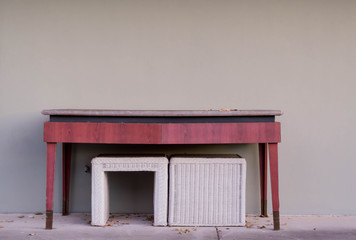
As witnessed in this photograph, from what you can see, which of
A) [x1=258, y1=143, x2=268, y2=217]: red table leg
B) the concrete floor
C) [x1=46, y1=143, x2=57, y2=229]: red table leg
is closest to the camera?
the concrete floor

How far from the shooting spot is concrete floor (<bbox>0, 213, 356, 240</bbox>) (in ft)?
10.1

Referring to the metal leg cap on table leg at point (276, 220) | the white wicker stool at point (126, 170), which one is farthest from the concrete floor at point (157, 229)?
the white wicker stool at point (126, 170)

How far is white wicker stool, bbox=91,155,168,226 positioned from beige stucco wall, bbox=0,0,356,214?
511mm

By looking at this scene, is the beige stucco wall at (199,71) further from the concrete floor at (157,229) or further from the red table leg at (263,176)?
the concrete floor at (157,229)

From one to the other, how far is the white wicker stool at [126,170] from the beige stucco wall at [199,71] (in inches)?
20.1

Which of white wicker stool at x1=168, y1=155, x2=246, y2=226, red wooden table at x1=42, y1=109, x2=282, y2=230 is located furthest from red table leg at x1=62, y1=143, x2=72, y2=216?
white wicker stool at x1=168, y1=155, x2=246, y2=226

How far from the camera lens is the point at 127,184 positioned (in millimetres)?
3768

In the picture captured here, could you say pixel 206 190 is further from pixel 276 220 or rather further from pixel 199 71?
pixel 199 71

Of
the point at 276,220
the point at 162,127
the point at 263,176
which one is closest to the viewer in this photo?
Answer: the point at 162,127

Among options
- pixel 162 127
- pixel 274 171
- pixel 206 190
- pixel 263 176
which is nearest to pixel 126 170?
pixel 162 127

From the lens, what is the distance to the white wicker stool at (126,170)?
3217 millimetres

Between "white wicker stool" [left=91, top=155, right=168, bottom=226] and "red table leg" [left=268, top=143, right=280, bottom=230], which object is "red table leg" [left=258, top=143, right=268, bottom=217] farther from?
"white wicker stool" [left=91, top=155, right=168, bottom=226]

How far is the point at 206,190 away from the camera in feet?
10.7

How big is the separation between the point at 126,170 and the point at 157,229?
1.45 feet
